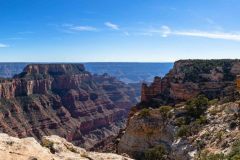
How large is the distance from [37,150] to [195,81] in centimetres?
6027

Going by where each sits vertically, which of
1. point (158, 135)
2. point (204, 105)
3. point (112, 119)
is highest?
point (204, 105)

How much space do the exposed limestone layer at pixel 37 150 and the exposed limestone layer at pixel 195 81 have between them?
156ft

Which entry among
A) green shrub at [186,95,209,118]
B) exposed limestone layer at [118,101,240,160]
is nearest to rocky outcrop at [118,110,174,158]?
exposed limestone layer at [118,101,240,160]

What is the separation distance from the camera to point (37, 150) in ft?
75.9

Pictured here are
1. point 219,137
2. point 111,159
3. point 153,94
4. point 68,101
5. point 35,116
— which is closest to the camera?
point 111,159

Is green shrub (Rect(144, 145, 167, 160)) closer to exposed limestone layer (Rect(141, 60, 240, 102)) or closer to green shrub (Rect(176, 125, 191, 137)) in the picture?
green shrub (Rect(176, 125, 191, 137))

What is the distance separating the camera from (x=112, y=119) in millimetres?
198000

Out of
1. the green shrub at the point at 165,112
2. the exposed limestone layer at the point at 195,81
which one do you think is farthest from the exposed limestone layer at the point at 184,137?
the exposed limestone layer at the point at 195,81

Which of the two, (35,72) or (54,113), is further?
(35,72)

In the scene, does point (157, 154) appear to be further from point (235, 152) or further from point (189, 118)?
point (235, 152)

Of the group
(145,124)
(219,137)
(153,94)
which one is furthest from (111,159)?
(153,94)

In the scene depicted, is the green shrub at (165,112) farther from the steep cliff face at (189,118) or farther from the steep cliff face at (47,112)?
the steep cliff face at (47,112)

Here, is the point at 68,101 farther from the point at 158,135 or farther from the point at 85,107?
the point at 158,135

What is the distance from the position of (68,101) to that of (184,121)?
482 ft
